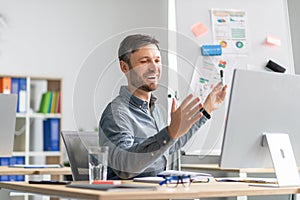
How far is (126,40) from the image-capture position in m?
2.06

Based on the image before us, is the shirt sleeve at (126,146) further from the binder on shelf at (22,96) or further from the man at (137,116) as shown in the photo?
the binder on shelf at (22,96)

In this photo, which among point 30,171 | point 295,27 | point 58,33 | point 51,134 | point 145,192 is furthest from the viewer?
point 58,33

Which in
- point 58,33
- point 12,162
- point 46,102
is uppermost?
point 58,33

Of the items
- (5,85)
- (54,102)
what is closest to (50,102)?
(54,102)

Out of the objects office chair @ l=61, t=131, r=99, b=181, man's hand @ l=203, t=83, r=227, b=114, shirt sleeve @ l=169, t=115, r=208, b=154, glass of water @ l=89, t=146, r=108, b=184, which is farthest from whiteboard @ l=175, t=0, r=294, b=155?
glass of water @ l=89, t=146, r=108, b=184

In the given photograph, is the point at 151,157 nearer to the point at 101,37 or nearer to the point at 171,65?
the point at 171,65

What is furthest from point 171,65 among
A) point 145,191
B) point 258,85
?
point 145,191

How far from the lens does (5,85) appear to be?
16.8 feet

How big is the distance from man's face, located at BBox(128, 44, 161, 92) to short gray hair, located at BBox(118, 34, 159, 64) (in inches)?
0.6

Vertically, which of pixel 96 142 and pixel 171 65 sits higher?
pixel 171 65

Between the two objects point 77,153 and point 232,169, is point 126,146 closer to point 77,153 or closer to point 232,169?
point 77,153

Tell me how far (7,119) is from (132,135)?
1.04 metres

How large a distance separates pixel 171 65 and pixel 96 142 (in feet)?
1.51

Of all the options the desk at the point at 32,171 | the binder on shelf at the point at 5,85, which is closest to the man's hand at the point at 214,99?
the desk at the point at 32,171
